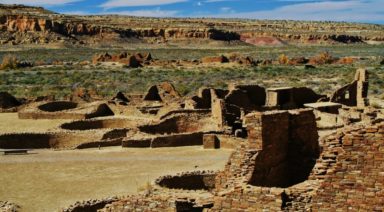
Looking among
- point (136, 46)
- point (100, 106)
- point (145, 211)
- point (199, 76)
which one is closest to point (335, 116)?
point (100, 106)

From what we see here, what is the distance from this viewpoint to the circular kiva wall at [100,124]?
30.3 metres

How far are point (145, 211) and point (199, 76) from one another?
47.6 meters

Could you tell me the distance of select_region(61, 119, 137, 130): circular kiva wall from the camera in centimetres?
3027

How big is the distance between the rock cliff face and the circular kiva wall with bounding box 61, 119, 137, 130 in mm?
95020

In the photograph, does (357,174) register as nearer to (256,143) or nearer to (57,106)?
(256,143)

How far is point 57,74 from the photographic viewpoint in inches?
2504

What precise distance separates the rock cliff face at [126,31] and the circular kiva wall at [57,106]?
88.5 m

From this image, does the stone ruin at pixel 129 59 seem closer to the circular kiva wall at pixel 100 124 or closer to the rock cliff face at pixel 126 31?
the circular kiva wall at pixel 100 124

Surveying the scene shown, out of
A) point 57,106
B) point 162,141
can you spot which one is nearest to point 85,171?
point 162,141

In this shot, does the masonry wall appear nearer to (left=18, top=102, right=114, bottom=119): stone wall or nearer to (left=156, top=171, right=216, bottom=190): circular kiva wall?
(left=156, top=171, right=216, bottom=190): circular kiva wall

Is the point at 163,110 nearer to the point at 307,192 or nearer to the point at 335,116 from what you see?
the point at 335,116

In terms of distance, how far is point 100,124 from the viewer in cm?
3128

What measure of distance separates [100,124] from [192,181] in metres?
15.9

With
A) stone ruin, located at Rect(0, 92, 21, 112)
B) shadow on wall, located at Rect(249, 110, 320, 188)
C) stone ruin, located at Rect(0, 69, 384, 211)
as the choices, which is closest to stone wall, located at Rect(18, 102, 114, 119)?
stone ruin, located at Rect(0, 69, 384, 211)
